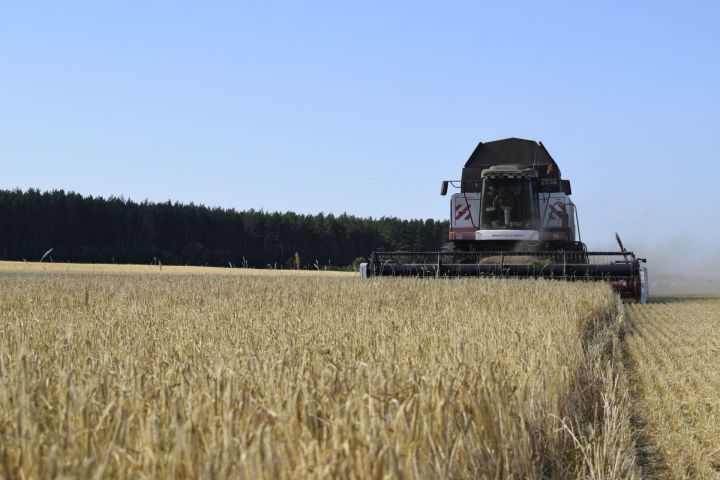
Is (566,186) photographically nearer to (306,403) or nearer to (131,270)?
(306,403)

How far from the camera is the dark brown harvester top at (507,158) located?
20219 mm

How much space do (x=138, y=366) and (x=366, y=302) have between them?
19.7ft

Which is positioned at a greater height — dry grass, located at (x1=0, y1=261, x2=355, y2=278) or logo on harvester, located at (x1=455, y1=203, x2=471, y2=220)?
logo on harvester, located at (x1=455, y1=203, x2=471, y2=220)

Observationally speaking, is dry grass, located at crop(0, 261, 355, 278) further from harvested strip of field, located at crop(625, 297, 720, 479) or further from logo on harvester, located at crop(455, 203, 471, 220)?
harvested strip of field, located at crop(625, 297, 720, 479)

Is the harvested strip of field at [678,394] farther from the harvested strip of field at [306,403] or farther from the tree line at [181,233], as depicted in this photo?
the tree line at [181,233]

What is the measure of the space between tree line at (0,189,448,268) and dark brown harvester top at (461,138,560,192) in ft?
131

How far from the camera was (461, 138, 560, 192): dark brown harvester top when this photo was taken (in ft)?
66.3

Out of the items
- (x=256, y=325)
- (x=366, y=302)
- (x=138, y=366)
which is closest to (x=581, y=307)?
(x=366, y=302)

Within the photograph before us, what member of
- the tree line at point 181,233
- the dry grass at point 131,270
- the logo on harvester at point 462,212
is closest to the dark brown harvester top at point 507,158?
the logo on harvester at point 462,212

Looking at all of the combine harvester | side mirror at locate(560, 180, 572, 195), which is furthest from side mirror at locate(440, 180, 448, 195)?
side mirror at locate(560, 180, 572, 195)

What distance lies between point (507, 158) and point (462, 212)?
1.83 m

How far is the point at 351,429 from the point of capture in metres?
2.60

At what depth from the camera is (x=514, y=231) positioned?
19141 mm

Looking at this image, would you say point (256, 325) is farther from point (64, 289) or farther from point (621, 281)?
point (621, 281)
